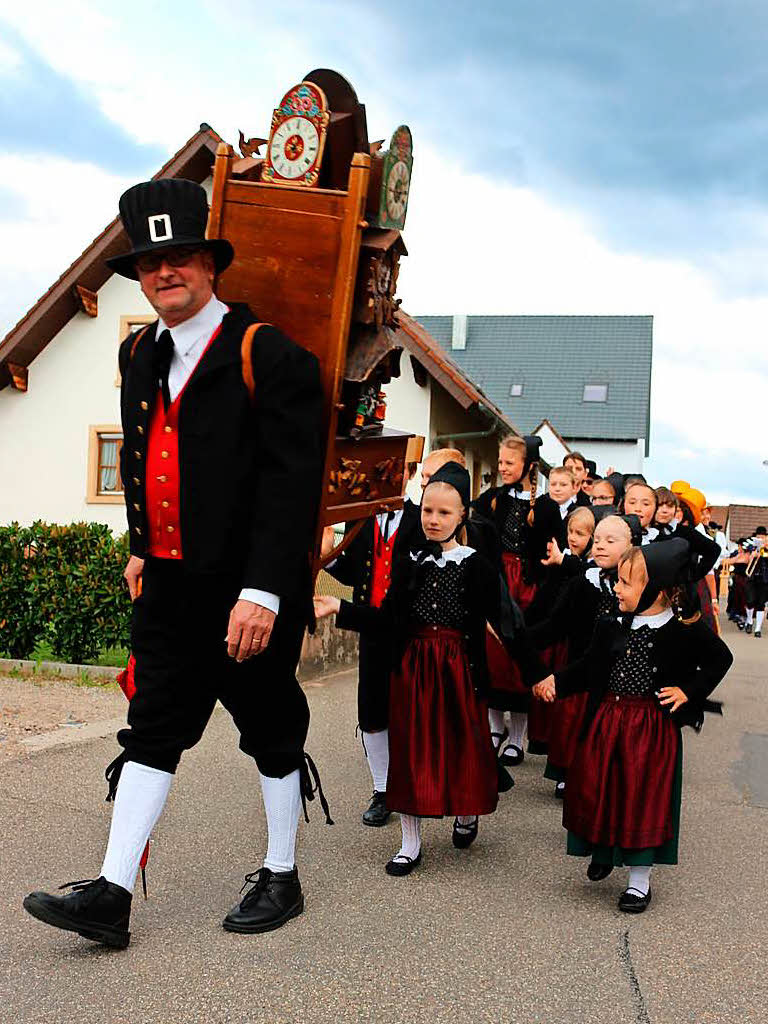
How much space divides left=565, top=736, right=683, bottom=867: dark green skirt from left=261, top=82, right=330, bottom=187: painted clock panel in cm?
255

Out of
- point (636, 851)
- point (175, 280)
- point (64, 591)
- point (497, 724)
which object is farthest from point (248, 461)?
point (64, 591)

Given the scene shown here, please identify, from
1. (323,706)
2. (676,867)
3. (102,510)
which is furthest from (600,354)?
(676,867)

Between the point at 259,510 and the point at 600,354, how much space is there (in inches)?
1935

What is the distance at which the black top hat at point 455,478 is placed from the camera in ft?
16.8

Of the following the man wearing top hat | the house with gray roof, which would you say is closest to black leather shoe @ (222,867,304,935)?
the man wearing top hat

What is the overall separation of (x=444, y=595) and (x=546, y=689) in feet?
1.88

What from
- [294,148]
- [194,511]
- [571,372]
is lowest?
[194,511]

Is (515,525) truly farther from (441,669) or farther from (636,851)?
(636,851)

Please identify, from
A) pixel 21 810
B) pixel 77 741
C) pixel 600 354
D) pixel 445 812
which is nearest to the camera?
pixel 445 812

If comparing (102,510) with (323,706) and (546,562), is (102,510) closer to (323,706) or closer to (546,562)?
(323,706)

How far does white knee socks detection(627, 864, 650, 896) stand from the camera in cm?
435

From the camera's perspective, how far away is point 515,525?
741cm

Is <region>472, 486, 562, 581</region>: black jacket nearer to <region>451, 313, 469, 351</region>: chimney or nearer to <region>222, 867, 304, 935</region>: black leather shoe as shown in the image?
<region>222, 867, 304, 935</region>: black leather shoe

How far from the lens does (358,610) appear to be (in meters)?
4.70
